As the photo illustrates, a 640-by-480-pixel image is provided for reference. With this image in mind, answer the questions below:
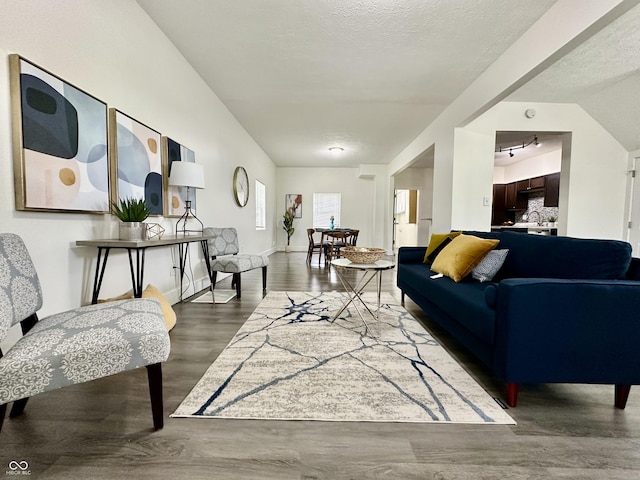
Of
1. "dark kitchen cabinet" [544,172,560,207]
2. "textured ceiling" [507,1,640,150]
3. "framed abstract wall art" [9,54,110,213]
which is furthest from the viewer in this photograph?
"dark kitchen cabinet" [544,172,560,207]

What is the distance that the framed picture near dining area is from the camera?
8.75 m

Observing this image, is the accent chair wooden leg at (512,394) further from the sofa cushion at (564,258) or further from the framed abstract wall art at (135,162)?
the framed abstract wall art at (135,162)

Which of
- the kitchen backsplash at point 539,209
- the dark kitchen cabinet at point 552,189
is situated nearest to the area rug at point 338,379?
the dark kitchen cabinet at point 552,189

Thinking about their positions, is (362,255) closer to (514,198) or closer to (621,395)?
(621,395)

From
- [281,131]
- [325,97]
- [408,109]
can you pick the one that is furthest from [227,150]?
[408,109]

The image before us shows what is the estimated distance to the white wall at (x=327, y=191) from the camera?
28.7 feet

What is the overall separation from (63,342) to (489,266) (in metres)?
2.61

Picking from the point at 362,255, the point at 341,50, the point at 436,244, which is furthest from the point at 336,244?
the point at 341,50

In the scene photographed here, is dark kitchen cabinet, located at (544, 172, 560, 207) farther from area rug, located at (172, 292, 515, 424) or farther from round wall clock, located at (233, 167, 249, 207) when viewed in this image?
round wall clock, located at (233, 167, 249, 207)

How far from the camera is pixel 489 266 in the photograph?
2.26m

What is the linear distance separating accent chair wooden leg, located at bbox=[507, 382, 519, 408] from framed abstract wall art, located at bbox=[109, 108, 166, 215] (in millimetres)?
2792

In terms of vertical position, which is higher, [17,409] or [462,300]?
[462,300]

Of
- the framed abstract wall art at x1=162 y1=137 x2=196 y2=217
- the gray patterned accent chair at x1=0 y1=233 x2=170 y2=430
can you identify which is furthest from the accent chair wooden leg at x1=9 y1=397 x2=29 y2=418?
the framed abstract wall art at x1=162 y1=137 x2=196 y2=217

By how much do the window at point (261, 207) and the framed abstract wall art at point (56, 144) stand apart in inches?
182
